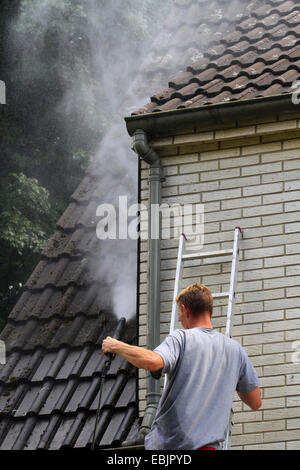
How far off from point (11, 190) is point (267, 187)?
946 centimetres

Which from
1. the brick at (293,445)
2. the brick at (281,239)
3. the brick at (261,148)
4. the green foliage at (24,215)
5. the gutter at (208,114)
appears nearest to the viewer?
Result: the brick at (293,445)

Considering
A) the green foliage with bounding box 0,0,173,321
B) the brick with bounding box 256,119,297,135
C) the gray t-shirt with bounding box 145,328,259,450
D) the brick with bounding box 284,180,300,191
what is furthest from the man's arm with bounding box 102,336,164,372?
the green foliage with bounding box 0,0,173,321

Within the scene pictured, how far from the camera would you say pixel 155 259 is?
856 centimetres

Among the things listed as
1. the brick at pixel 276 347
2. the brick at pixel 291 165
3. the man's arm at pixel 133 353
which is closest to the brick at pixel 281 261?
the brick at pixel 276 347

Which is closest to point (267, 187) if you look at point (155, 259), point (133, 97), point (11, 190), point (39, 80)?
point (155, 259)

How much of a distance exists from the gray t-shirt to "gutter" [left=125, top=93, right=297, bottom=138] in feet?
9.57

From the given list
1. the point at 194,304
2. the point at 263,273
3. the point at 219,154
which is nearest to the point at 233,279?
the point at 263,273

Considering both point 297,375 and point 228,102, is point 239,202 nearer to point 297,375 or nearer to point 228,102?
point 228,102

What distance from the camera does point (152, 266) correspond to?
336 inches

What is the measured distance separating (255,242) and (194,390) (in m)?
2.72

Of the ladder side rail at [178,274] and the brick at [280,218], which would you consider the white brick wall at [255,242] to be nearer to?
the brick at [280,218]

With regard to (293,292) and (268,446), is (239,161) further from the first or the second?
(268,446)

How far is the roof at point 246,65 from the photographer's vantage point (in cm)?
871

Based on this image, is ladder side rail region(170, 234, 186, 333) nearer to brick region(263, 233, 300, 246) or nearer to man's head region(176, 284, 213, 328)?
brick region(263, 233, 300, 246)
